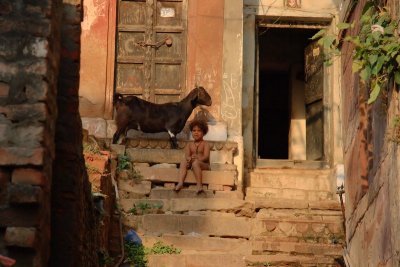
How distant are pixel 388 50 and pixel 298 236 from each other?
5772mm

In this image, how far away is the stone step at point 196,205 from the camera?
38.8 ft

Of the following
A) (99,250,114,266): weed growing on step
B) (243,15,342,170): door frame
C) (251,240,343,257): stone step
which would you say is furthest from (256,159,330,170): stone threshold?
(99,250,114,266): weed growing on step

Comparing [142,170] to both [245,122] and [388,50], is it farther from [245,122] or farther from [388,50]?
[388,50]

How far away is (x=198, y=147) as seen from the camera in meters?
13.2

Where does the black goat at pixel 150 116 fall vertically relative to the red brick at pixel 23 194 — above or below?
above

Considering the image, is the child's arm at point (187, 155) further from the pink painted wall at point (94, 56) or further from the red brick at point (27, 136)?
the red brick at point (27, 136)

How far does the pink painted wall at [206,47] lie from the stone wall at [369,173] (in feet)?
19.1

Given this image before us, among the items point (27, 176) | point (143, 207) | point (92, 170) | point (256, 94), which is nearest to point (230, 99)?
point (256, 94)

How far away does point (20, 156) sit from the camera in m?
5.30

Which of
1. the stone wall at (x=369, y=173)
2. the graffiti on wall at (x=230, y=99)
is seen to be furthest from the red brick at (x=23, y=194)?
the graffiti on wall at (x=230, y=99)

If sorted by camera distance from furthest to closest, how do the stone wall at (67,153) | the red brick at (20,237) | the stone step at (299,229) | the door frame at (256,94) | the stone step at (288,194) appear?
the door frame at (256,94) → the stone step at (288,194) → the stone step at (299,229) → the stone wall at (67,153) → the red brick at (20,237)

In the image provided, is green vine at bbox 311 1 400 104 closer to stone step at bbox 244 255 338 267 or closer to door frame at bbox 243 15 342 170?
stone step at bbox 244 255 338 267

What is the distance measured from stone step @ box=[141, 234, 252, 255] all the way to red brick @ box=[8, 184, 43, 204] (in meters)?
5.57

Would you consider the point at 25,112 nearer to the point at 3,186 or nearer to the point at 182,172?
the point at 3,186
